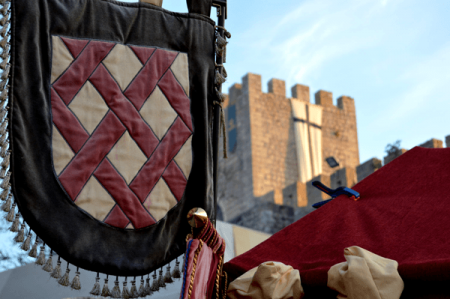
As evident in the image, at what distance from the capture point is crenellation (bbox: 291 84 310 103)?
17.4 meters

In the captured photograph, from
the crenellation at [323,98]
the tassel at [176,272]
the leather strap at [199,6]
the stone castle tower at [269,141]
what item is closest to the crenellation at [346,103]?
the stone castle tower at [269,141]

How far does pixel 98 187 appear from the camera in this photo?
1.51m

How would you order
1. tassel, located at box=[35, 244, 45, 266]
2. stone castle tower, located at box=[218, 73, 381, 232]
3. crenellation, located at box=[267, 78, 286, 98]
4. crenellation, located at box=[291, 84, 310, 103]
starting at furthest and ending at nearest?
crenellation, located at box=[291, 84, 310, 103] → crenellation, located at box=[267, 78, 286, 98] → stone castle tower, located at box=[218, 73, 381, 232] → tassel, located at box=[35, 244, 45, 266]

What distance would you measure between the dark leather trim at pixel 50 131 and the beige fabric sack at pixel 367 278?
1.87ft

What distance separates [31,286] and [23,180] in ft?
6.74

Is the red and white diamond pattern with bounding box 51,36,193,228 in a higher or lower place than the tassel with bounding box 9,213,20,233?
higher

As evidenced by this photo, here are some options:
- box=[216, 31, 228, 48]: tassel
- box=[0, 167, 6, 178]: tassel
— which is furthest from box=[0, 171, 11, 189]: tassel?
box=[216, 31, 228, 48]: tassel

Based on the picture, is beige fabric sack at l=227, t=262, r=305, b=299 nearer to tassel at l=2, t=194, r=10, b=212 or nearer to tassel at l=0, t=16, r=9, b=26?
tassel at l=2, t=194, r=10, b=212

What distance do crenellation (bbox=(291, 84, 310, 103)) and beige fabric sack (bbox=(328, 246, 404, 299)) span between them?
1635 cm

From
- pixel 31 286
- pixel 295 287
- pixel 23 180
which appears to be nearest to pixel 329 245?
pixel 295 287

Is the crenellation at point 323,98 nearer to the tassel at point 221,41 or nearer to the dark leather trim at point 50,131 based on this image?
the tassel at point 221,41

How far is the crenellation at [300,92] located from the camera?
57.0ft

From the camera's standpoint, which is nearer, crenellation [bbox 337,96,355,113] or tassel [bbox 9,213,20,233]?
tassel [bbox 9,213,20,233]

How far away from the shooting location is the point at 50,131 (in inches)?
58.9
